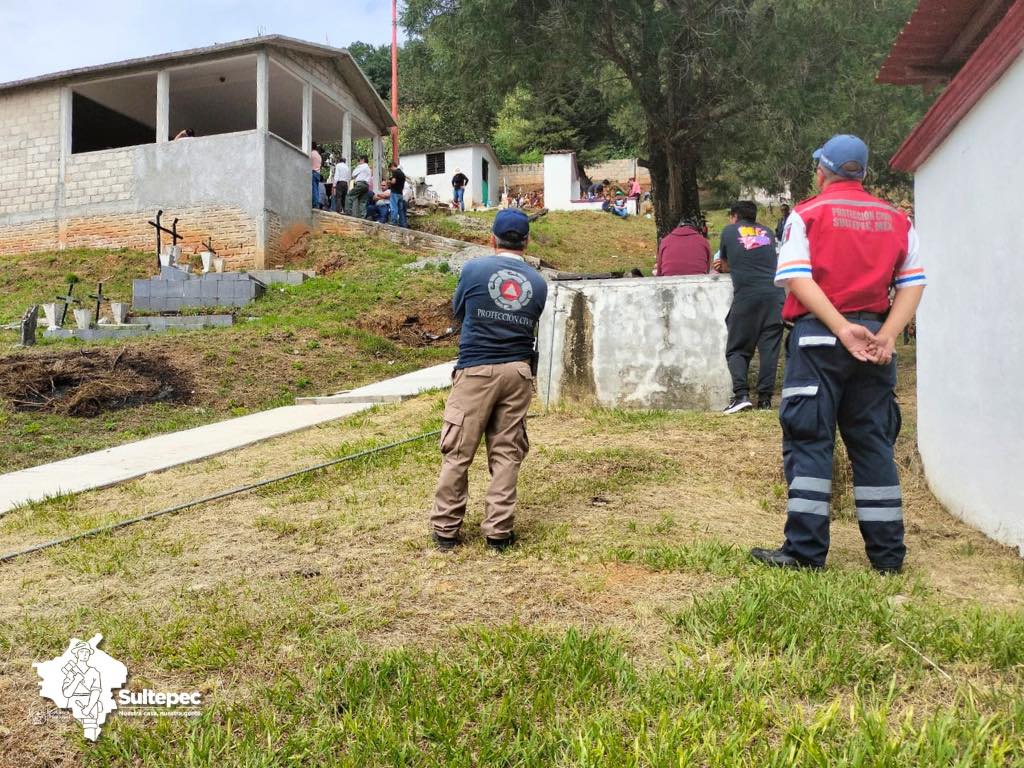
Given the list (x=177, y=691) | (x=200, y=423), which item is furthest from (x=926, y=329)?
(x=200, y=423)

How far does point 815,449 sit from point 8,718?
287 centimetres

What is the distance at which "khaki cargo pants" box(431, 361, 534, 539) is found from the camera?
3824 mm

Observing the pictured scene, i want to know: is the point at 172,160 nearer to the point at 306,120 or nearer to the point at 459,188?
the point at 306,120

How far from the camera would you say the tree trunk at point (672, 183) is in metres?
13.1

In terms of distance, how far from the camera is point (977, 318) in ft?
14.6

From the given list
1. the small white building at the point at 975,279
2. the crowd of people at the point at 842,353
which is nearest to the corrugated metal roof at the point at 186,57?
the small white building at the point at 975,279

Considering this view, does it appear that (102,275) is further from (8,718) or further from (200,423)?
(8,718)

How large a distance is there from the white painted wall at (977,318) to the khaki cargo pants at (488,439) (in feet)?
7.50

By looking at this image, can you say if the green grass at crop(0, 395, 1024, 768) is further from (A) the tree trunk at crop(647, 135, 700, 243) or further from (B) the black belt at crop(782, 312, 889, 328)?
(A) the tree trunk at crop(647, 135, 700, 243)

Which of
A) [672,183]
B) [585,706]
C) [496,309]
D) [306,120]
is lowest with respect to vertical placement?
[585,706]

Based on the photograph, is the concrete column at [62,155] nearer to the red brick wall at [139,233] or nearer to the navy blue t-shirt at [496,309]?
the red brick wall at [139,233]

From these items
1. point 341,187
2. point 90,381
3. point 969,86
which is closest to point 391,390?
point 90,381

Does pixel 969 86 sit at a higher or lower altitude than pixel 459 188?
lower

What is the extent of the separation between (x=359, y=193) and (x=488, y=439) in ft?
53.1
